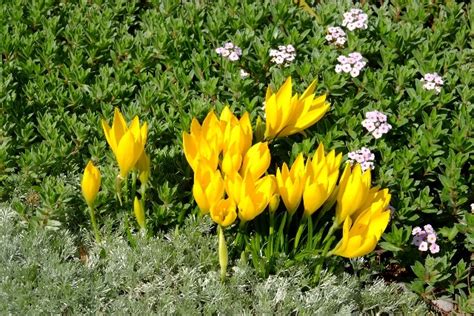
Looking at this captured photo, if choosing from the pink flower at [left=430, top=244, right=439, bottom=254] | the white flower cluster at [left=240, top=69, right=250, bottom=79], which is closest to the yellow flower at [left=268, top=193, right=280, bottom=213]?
the pink flower at [left=430, top=244, right=439, bottom=254]

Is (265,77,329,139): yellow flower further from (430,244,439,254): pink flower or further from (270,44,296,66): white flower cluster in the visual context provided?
(430,244,439,254): pink flower

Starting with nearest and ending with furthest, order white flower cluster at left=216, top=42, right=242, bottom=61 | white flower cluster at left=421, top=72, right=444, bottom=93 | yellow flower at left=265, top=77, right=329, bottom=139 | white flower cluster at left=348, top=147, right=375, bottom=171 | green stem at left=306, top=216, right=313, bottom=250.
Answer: green stem at left=306, top=216, right=313, bottom=250 → yellow flower at left=265, top=77, right=329, bottom=139 → white flower cluster at left=348, top=147, right=375, bottom=171 → white flower cluster at left=421, top=72, right=444, bottom=93 → white flower cluster at left=216, top=42, right=242, bottom=61

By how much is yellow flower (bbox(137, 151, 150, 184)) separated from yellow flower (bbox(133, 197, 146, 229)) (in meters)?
0.10

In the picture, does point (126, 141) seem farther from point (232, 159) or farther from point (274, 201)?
point (274, 201)

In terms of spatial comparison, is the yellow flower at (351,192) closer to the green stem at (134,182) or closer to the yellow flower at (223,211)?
the yellow flower at (223,211)

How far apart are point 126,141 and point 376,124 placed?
1.18m

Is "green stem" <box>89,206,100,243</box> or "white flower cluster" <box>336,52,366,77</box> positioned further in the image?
"white flower cluster" <box>336,52,366,77</box>

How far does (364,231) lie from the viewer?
3.49 metres

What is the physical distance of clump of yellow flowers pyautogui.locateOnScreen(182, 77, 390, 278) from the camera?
3.41 meters

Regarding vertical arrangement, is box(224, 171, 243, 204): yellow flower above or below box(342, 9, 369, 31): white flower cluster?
below

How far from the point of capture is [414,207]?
385 cm

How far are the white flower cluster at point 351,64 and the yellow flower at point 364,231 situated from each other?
851 millimetres

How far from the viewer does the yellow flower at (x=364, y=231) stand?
3432 mm

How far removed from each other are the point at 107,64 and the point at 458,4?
190 cm
